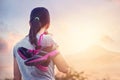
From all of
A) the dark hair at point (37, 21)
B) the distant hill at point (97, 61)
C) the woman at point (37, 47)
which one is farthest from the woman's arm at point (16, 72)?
the distant hill at point (97, 61)

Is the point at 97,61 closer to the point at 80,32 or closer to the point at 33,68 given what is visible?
the point at 80,32

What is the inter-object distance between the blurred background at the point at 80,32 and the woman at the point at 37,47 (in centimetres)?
7

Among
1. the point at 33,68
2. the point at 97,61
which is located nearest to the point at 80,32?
the point at 97,61

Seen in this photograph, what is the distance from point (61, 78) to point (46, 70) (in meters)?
0.13

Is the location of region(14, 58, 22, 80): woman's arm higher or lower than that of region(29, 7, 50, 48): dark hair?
lower

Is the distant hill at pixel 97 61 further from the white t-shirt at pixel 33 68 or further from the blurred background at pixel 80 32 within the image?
the white t-shirt at pixel 33 68

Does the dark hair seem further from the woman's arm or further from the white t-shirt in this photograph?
the woman's arm

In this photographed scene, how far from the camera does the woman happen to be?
7.25ft

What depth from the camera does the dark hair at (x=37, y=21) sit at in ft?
7.39

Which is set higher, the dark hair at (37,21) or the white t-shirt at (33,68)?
the dark hair at (37,21)

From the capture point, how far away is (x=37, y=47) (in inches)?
88.4

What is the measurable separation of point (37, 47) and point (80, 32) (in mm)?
→ 326

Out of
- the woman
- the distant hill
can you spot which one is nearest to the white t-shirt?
the woman

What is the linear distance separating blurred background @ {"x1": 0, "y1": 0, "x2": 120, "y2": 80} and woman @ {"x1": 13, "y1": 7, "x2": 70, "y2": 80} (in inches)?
2.8
